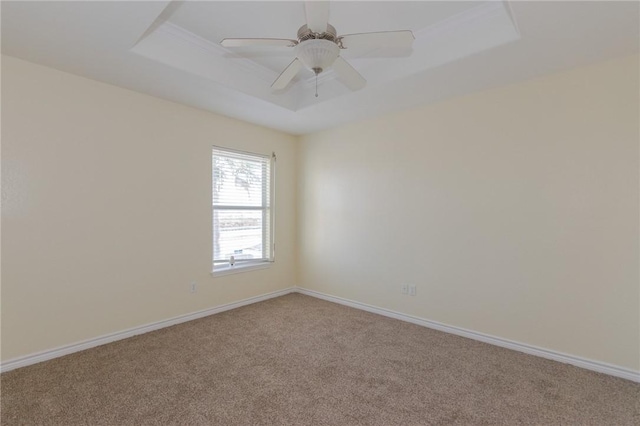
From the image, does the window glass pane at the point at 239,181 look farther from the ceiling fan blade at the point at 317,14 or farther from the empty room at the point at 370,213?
the ceiling fan blade at the point at 317,14

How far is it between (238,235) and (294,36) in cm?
249

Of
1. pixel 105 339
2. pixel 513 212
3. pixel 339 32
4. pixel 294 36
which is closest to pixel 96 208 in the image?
pixel 105 339

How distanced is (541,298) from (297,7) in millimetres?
3099

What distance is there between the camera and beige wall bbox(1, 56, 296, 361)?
8.07ft

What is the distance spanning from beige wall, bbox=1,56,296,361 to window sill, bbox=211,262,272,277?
77mm

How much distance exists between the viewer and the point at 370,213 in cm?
387

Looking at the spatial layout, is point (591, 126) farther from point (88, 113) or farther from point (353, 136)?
point (88, 113)

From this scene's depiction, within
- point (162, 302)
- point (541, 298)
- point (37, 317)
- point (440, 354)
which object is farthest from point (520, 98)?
point (37, 317)

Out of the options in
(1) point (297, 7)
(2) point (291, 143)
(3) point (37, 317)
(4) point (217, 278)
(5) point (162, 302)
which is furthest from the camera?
(2) point (291, 143)

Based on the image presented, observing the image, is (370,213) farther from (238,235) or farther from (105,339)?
(105,339)

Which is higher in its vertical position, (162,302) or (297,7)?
(297,7)

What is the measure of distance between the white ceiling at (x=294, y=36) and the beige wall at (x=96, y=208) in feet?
1.01

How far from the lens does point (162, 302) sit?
3.30 metres

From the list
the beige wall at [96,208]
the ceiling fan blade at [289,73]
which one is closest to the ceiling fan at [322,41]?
the ceiling fan blade at [289,73]
